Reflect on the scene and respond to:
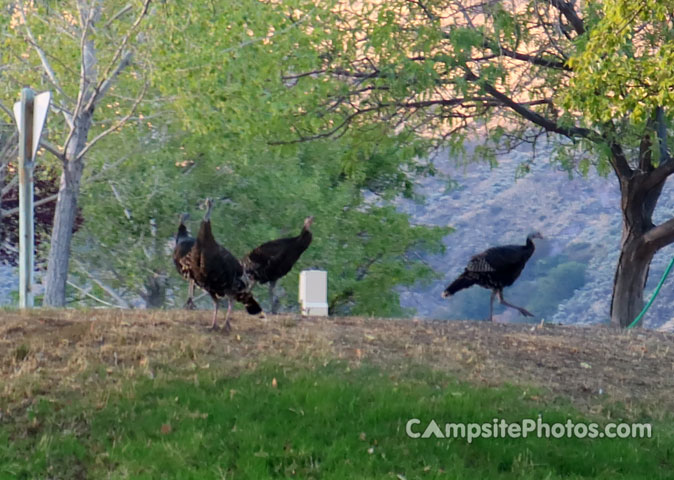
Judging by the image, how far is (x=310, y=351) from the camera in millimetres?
10977

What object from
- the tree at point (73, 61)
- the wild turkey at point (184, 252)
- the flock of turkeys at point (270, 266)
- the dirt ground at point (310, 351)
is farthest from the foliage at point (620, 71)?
the tree at point (73, 61)

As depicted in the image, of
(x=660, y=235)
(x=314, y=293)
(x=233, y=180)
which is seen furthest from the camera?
(x=233, y=180)

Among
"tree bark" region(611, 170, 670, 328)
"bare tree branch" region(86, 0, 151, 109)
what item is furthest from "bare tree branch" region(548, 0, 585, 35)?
"bare tree branch" region(86, 0, 151, 109)

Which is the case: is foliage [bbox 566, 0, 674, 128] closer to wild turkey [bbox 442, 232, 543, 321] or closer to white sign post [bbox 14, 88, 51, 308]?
wild turkey [bbox 442, 232, 543, 321]

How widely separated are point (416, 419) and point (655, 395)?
135 inches

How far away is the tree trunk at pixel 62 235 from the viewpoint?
17.7 metres

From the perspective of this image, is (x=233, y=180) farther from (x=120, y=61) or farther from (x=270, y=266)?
(x=270, y=266)

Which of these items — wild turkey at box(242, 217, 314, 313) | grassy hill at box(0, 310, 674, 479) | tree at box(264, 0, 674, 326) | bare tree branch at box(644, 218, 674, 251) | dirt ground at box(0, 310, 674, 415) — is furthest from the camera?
bare tree branch at box(644, 218, 674, 251)

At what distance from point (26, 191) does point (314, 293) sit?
5.15 m

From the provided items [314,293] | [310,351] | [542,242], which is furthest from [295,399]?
[542,242]

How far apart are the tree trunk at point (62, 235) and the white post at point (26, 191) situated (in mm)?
6469

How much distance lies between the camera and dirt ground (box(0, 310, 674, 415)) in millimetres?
10000

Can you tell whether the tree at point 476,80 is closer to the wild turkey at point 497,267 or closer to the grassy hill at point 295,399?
the wild turkey at point 497,267

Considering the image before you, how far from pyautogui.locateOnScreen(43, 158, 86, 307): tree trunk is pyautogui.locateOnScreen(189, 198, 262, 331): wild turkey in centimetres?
630
